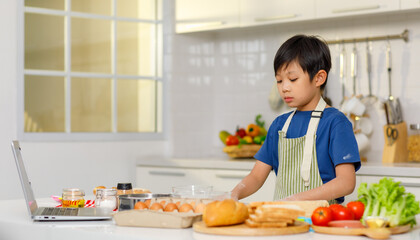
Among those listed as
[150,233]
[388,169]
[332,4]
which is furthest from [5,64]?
[150,233]

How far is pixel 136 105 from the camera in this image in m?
4.16

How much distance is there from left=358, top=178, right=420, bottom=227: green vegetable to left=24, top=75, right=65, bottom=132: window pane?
8.44 feet

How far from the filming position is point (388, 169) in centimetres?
311

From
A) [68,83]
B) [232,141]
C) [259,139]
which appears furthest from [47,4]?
[259,139]

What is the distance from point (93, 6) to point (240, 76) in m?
1.10

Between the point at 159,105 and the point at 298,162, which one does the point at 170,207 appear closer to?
the point at 298,162

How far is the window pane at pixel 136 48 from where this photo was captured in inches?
160

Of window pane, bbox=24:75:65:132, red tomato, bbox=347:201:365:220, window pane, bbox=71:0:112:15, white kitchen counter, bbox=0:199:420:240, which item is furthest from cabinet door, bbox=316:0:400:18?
red tomato, bbox=347:201:365:220

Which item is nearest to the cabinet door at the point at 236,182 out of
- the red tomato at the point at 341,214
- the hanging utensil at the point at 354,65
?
the hanging utensil at the point at 354,65

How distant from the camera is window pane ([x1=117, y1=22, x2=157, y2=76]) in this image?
4.07 m

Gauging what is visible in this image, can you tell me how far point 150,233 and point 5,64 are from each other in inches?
95.2

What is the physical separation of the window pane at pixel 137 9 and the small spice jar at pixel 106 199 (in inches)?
93.6

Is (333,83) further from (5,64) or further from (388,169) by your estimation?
(5,64)

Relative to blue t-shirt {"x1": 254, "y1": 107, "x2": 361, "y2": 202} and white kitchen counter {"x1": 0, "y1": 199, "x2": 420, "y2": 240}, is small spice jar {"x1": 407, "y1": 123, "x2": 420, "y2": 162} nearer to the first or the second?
blue t-shirt {"x1": 254, "y1": 107, "x2": 361, "y2": 202}
